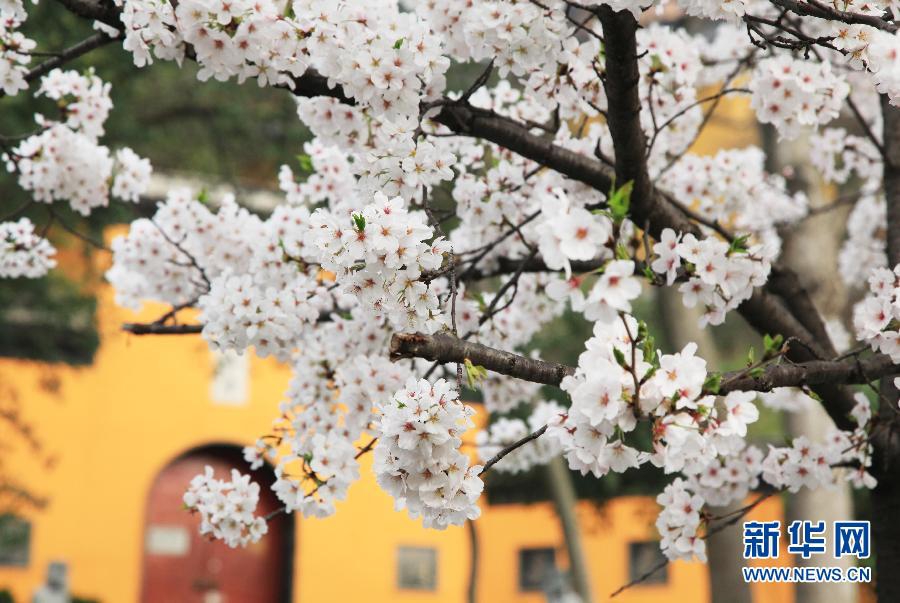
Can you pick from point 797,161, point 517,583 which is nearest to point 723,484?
point 797,161

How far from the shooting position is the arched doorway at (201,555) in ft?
39.6

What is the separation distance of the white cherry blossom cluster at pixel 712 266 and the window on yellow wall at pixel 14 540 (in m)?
8.64

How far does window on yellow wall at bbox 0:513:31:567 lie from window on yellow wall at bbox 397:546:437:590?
448 centimetres

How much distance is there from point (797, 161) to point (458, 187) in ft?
15.7

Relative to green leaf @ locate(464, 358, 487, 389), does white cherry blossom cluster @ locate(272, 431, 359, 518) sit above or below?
below

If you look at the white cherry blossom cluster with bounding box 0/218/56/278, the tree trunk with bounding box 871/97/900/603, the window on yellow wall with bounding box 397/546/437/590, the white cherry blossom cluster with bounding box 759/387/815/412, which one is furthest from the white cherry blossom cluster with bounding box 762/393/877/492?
the window on yellow wall with bounding box 397/546/437/590

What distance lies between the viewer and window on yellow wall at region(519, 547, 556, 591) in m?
12.2

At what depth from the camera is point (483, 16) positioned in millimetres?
2803

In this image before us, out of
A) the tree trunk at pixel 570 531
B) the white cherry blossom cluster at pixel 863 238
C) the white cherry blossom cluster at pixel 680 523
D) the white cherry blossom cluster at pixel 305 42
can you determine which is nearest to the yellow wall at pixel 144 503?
the tree trunk at pixel 570 531

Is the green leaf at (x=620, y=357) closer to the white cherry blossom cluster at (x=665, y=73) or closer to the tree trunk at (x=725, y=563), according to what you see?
the white cherry blossom cluster at (x=665, y=73)

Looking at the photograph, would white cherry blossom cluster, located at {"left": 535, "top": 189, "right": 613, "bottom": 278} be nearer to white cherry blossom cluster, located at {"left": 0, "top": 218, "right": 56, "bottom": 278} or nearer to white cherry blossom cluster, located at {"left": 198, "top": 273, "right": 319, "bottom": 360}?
white cherry blossom cluster, located at {"left": 198, "top": 273, "right": 319, "bottom": 360}

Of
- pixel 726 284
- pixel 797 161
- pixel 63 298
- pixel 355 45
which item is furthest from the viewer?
pixel 63 298

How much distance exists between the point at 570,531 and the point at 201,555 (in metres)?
5.34

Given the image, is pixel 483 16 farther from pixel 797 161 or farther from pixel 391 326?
pixel 797 161
